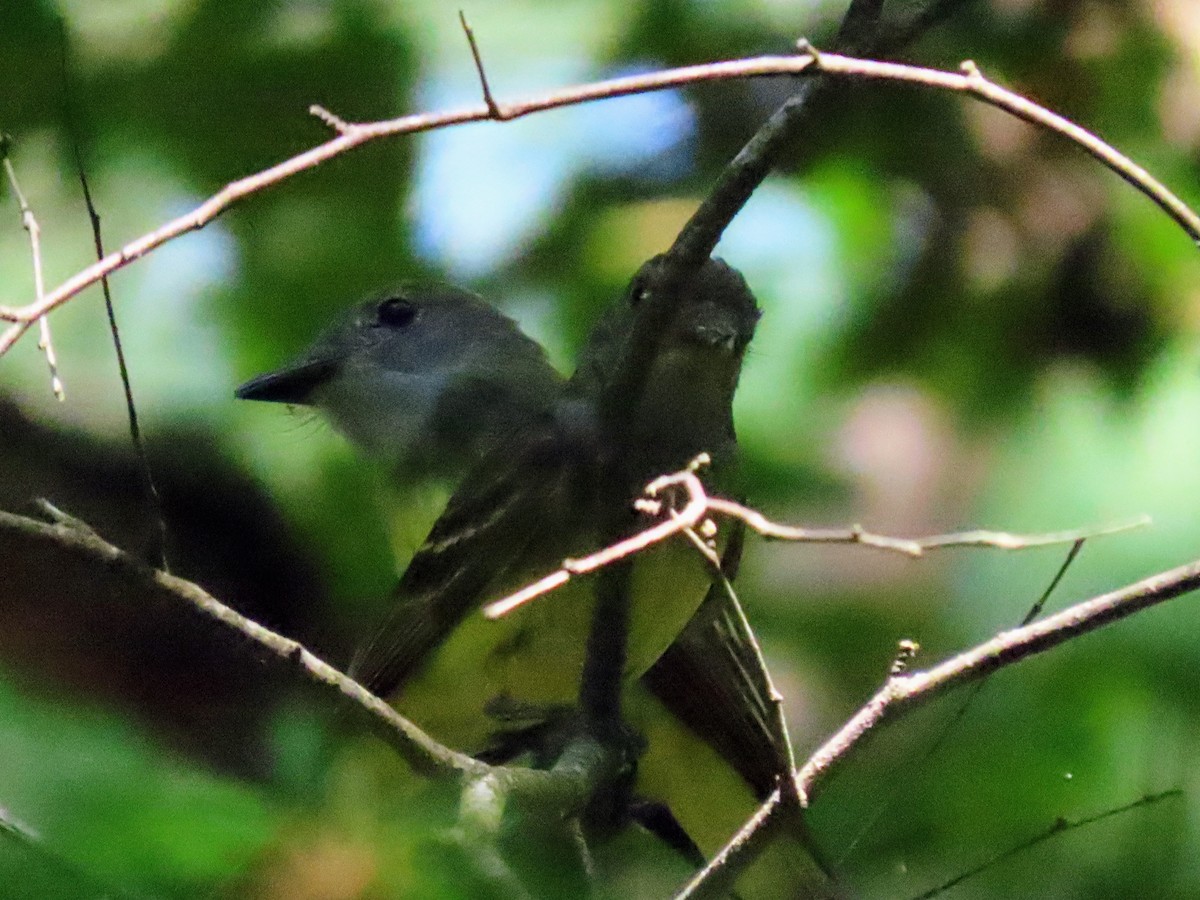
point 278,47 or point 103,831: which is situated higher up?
point 278,47

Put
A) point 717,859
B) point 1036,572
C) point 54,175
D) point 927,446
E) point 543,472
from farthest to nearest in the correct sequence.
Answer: point 927,446 → point 54,175 → point 1036,572 → point 543,472 → point 717,859

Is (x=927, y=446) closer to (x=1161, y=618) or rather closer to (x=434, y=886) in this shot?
(x=1161, y=618)

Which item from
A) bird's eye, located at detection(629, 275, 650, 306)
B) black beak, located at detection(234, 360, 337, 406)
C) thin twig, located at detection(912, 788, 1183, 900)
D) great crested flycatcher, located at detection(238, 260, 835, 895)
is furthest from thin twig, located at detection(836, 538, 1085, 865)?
black beak, located at detection(234, 360, 337, 406)

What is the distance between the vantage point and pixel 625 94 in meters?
1.64

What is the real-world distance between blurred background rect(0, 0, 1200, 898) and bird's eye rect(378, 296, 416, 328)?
0.11m

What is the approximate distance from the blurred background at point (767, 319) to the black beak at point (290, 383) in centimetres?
6

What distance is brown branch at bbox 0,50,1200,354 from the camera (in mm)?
1611

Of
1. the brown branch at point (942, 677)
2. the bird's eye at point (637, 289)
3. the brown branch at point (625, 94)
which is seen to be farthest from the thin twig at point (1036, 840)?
the bird's eye at point (637, 289)

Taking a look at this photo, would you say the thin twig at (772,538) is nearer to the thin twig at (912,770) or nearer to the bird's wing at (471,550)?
the thin twig at (912,770)

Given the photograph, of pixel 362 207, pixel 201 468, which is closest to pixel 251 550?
pixel 201 468

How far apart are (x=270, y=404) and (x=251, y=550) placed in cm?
Result: 32

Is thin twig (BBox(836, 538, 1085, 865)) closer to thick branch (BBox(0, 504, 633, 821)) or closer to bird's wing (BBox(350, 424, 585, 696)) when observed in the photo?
thick branch (BBox(0, 504, 633, 821))

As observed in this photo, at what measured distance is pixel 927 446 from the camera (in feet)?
13.8

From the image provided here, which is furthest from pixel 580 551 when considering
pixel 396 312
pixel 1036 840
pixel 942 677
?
pixel 396 312
